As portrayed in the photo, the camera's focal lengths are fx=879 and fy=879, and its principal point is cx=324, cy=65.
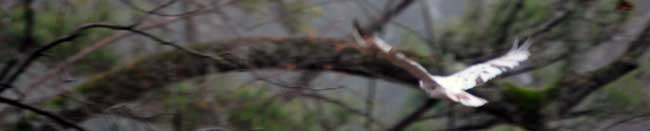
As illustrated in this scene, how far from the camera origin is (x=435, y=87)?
121 inches

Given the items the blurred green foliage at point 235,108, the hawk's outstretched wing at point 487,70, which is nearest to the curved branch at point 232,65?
the blurred green foliage at point 235,108

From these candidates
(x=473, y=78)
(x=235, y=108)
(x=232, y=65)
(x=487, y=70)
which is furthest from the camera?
(x=235, y=108)

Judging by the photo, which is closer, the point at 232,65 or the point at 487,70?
the point at 487,70

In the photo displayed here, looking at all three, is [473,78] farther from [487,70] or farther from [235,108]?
[235,108]

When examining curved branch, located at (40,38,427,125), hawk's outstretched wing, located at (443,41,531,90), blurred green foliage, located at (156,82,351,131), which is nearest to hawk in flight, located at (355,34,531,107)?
hawk's outstretched wing, located at (443,41,531,90)

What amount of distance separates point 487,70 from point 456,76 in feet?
0.51

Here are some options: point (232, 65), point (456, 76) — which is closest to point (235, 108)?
point (232, 65)

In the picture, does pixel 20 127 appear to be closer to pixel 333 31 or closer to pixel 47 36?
pixel 47 36

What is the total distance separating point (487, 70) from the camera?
3416 millimetres

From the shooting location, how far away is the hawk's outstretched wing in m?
3.23

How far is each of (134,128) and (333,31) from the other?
2.37 metres

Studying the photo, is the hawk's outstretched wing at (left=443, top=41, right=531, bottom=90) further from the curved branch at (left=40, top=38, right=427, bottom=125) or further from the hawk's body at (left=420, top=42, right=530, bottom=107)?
the curved branch at (left=40, top=38, right=427, bottom=125)

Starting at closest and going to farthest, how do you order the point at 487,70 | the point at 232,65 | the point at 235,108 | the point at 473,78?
1. the point at 473,78
2. the point at 487,70
3. the point at 232,65
4. the point at 235,108

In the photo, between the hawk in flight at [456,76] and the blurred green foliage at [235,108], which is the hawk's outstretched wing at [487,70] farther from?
the blurred green foliage at [235,108]
